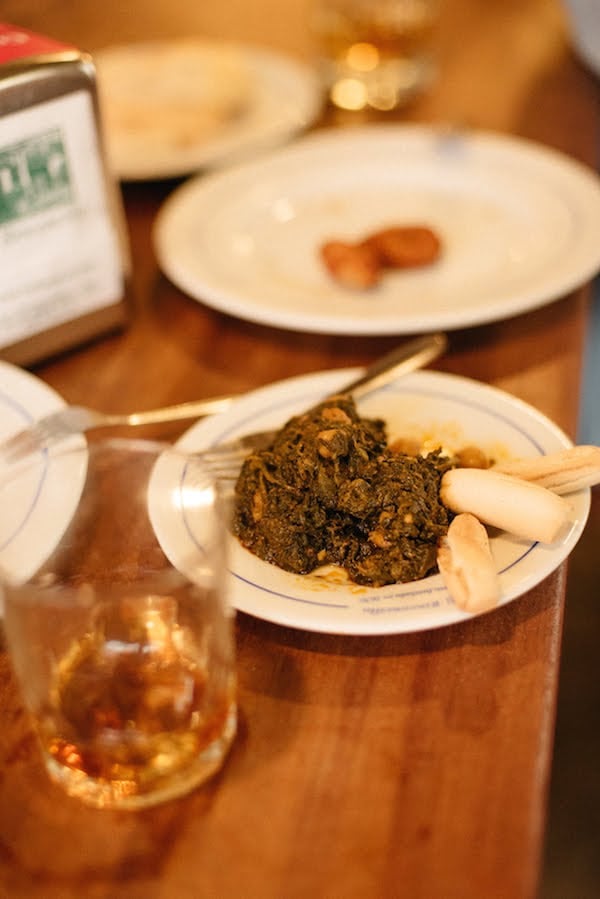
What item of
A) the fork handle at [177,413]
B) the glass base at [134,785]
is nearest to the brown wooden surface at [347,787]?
the glass base at [134,785]

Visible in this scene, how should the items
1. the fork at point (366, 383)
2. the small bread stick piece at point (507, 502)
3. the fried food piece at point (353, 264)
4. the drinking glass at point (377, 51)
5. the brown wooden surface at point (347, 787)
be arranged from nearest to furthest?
the brown wooden surface at point (347, 787) < the small bread stick piece at point (507, 502) < the fork at point (366, 383) < the fried food piece at point (353, 264) < the drinking glass at point (377, 51)

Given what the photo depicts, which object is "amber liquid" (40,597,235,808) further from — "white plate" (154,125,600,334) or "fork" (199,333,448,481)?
"white plate" (154,125,600,334)

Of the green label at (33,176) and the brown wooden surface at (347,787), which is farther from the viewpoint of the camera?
the green label at (33,176)

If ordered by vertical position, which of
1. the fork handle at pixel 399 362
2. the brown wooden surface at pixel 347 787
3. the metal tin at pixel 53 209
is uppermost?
the metal tin at pixel 53 209

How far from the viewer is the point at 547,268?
3.25 ft

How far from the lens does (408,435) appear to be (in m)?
0.78

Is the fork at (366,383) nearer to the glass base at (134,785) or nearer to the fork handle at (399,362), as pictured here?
the fork handle at (399,362)

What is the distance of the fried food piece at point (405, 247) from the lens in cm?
105

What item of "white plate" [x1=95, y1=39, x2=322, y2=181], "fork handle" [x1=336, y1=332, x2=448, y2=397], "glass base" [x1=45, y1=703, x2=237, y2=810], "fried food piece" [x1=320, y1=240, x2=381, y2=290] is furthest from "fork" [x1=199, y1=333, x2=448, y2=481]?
"white plate" [x1=95, y1=39, x2=322, y2=181]

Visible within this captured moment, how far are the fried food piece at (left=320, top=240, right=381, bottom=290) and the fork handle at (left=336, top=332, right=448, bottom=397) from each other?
105 millimetres

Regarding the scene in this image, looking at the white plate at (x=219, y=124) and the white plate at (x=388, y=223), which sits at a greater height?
the white plate at (x=219, y=124)

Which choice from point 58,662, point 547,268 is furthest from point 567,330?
point 58,662

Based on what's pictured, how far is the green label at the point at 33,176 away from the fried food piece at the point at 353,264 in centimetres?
29

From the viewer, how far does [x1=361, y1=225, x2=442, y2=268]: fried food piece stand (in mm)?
1047
